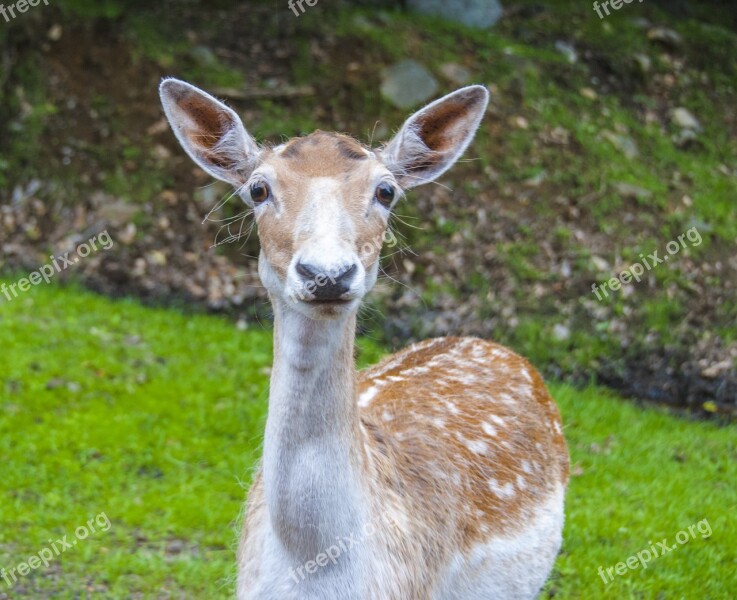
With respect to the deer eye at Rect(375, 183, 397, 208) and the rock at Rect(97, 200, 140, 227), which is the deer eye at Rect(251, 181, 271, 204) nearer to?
the deer eye at Rect(375, 183, 397, 208)

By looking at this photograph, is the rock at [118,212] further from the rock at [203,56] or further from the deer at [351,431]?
the deer at [351,431]

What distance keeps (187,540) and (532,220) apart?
15.0ft

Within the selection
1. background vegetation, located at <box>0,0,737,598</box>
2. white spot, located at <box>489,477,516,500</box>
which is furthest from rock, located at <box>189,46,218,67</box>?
white spot, located at <box>489,477,516,500</box>

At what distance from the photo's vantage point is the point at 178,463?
621cm

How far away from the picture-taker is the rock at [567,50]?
1026 cm

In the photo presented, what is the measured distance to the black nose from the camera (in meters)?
2.68

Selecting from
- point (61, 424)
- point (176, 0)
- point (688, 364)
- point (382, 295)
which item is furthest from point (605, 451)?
point (176, 0)

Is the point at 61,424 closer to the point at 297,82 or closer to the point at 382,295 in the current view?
the point at 382,295

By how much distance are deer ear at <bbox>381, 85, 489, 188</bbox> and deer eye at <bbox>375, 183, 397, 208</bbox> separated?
11.3 inches

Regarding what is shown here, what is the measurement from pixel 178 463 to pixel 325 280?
384 cm

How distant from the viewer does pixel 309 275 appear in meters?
2.70

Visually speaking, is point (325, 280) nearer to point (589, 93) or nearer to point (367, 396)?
point (367, 396)

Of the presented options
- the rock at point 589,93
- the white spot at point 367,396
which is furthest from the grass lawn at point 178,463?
the rock at point 589,93

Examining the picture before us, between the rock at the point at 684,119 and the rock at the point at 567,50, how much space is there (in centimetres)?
114
